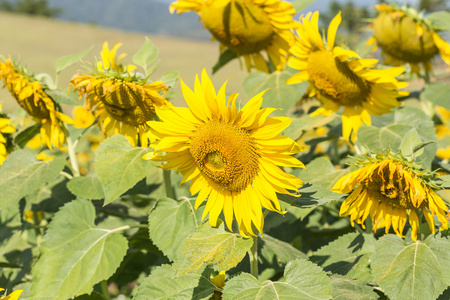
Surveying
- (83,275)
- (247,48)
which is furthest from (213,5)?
(83,275)

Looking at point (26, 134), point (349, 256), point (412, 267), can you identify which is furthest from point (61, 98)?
point (412, 267)

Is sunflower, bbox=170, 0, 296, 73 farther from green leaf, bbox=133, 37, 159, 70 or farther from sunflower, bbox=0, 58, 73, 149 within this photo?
sunflower, bbox=0, 58, 73, 149

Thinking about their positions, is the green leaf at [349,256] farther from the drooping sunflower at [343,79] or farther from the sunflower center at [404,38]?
the sunflower center at [404,38]

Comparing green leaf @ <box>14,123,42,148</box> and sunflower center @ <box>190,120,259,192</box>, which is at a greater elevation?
sunflower center @ <box>190,120,259,192</box>

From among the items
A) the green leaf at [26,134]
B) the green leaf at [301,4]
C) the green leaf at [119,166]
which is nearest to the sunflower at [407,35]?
the green leaf at [301,4]

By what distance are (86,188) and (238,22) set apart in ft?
3.57

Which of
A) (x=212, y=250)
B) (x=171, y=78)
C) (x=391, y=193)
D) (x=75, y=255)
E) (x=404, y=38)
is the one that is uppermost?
(x=404, y=38)

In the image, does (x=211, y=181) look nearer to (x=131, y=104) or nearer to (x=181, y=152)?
(x=181, y=152)

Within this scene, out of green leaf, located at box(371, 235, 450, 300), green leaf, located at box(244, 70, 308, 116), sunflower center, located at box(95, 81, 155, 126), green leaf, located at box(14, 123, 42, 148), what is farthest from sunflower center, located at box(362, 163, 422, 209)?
green leaf, located at box(14, 123, 42, 148)

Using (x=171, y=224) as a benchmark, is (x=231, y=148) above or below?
above

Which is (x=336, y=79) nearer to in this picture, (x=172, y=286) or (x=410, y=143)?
(x=410, y=143)

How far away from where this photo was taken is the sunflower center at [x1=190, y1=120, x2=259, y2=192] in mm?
1235

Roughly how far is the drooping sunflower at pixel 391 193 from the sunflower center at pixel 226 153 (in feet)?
1.06

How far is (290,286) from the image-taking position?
4.10ft
